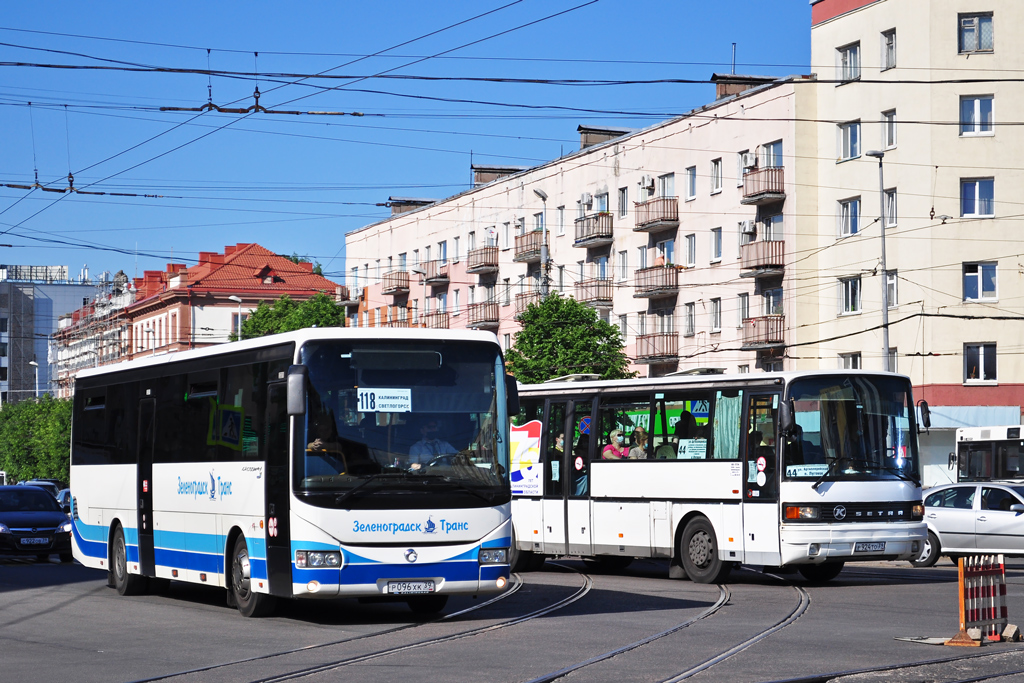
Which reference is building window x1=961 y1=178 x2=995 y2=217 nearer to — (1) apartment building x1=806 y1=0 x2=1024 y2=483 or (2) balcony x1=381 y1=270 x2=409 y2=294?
(1) apartment building x1=806 y1=0 x2=1024 y2=483

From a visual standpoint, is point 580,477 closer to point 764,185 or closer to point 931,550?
point 931,550

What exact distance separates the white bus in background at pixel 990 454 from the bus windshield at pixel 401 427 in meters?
23.3

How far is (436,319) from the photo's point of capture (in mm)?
77438

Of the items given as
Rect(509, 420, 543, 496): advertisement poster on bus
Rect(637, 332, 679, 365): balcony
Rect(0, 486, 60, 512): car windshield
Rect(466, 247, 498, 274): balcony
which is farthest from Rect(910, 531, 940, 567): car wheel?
Rect(466, 247, 498, 274): balcony

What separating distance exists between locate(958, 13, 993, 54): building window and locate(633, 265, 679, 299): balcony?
1452 centimetres

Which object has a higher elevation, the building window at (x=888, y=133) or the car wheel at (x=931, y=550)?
the building window at (x=888, y=133)

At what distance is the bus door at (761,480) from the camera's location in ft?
62.4

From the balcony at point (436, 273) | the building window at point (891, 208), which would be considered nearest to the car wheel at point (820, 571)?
the building window at point (891, 208)

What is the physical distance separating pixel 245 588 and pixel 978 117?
39574mm

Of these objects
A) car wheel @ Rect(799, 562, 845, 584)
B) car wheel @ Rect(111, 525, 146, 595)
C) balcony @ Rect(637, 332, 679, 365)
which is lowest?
car wheel @ Rect(799, 562, 845, 584)

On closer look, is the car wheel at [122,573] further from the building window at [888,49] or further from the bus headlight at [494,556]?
the building window at [888,49]

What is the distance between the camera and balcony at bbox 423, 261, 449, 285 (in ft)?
250

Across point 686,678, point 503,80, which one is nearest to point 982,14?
point 503,80

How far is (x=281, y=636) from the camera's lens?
44.1 feet
